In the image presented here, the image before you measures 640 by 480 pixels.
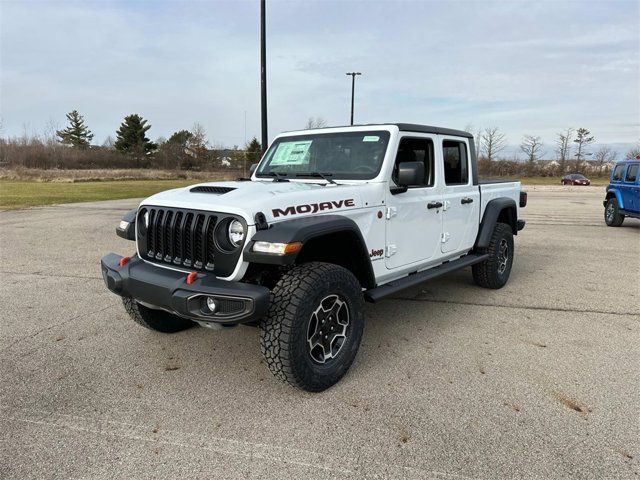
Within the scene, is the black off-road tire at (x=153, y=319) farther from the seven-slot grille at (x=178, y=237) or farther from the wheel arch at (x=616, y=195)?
the wheel arch at (x=616, y=195)

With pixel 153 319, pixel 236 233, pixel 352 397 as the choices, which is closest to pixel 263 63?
pixel 153 319

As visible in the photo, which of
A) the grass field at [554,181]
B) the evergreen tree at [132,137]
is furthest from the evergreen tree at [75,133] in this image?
the grass field at [554,181]

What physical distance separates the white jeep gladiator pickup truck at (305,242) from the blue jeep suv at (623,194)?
8.72m

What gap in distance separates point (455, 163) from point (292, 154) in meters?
1.78

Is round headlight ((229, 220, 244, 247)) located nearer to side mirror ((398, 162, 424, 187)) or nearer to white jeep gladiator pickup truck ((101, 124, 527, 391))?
white jeep gladiator pickup truck ((101, 124, 527, 391))

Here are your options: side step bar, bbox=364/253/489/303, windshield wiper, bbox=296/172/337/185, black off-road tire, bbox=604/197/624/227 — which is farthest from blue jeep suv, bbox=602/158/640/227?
windshield wiper, bbox=296/172/337/185

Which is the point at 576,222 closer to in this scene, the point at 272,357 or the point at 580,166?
the point at 272,357

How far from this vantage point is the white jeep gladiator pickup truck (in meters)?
2.95

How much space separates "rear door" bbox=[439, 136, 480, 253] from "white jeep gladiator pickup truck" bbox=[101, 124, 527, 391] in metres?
0.03

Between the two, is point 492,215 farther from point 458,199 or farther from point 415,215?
point 415,215

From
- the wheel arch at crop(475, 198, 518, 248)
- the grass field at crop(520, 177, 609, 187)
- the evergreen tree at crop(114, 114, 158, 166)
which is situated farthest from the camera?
the evergreen tree at crop(114, 114, 158, 166)

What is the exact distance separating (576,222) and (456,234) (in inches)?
401

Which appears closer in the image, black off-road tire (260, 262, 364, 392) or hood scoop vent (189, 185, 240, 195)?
black off-road tire (260, 262, 364, 392)

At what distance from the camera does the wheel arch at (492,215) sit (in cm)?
543
